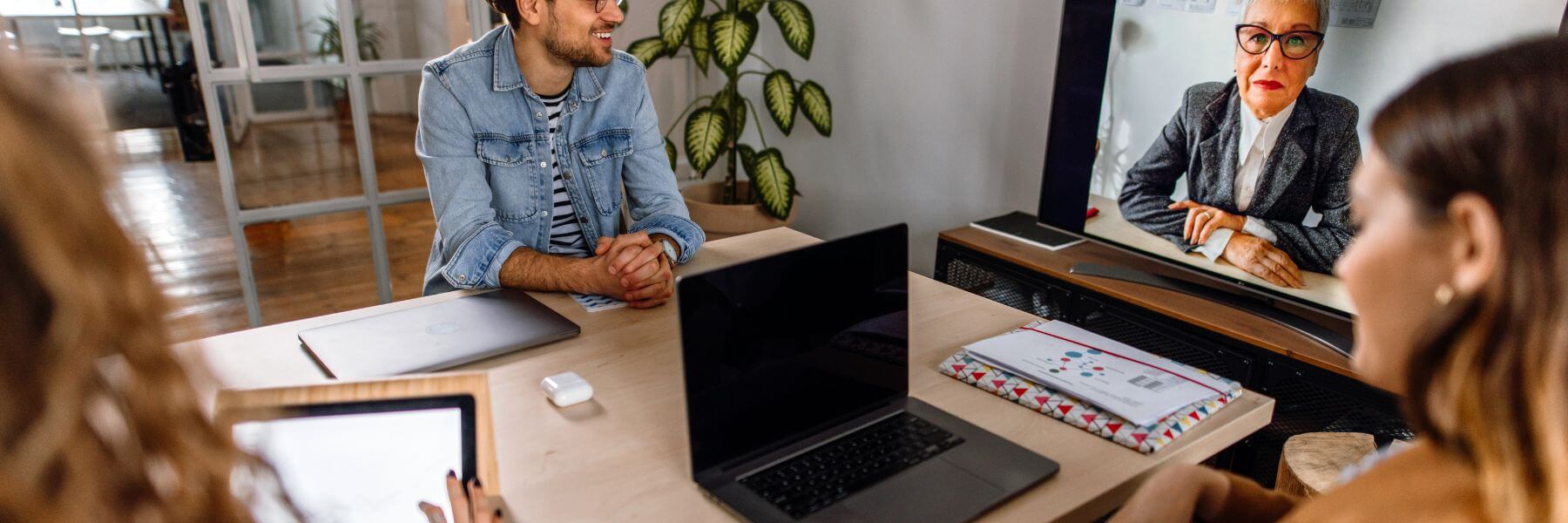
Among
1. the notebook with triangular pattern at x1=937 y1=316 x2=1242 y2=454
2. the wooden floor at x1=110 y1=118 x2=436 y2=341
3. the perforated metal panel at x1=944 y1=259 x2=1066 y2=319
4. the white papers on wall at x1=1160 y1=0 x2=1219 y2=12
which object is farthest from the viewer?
the wooden floor at x1=110 y1=118 x2=436 y2=341

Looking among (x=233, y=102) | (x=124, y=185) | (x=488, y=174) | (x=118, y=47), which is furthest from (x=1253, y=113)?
(x=118, y=47)

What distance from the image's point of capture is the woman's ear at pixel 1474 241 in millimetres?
572

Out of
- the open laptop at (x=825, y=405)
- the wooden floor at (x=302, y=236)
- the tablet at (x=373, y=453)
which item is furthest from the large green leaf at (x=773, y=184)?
the tablet at (x=373, y=453)

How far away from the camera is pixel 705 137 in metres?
3.24

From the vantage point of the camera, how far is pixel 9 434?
0.39 m

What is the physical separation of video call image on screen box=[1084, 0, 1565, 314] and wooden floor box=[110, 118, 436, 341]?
224 cm

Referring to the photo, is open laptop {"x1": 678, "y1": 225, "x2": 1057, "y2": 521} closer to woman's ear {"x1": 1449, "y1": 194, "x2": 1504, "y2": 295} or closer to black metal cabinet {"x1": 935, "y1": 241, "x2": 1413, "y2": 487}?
woman's ear {"x1": 1449, "y1": 194, "x2": 1504, "y2": 295}

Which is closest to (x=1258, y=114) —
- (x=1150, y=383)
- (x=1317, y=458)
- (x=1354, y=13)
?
(x=1354, y=13)

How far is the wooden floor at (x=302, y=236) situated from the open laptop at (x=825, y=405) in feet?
6.82

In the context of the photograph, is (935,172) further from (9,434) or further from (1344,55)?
(9,434)

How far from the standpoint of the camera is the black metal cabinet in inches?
71.6

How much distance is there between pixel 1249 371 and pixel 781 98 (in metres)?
1.81

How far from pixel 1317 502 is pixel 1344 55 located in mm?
1403

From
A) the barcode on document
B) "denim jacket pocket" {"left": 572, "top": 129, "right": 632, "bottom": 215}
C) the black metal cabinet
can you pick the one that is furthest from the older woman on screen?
"denim jacket pocket" {"left": 572, "top": 129, "right": 632, "bottom": 215}
